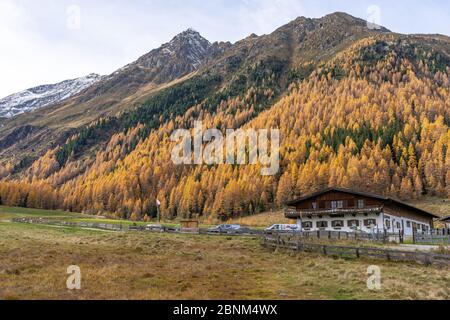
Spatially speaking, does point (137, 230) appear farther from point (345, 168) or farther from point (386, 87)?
point (386, 87)

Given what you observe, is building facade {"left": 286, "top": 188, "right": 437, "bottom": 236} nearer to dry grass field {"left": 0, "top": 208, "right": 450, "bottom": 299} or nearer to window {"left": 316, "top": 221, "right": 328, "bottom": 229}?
window {"left": 316, "top": 221, "right": 328, "bottom": 229}

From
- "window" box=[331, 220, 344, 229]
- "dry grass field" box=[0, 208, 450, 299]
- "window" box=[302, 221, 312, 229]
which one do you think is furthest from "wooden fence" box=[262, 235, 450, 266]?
"window" box=[302, 221, 312, 229]

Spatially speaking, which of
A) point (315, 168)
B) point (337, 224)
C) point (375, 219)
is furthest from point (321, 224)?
point (315, 168)

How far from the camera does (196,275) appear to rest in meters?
25.5

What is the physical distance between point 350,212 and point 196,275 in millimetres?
44196

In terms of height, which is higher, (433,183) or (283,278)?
(433,183)

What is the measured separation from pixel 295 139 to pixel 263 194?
41237 mm

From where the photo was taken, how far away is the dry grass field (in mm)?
19781

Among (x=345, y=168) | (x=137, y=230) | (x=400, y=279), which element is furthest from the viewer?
(x=345, y=168)

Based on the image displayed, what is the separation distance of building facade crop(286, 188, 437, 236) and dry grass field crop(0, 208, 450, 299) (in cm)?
2843

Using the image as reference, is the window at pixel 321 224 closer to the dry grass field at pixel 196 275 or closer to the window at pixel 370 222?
the window at pixel 370 222

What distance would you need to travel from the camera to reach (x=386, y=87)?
191250 mm

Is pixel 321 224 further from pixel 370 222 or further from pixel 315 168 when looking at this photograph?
pixel 315 168
